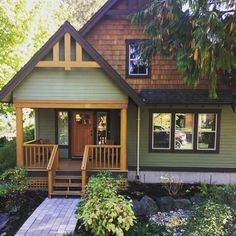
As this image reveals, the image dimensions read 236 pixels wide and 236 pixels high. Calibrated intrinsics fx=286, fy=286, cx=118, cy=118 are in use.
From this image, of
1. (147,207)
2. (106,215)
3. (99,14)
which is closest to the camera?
(106,215)

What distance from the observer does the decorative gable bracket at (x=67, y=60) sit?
9.15m

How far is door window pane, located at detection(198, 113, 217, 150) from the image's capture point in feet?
37.2

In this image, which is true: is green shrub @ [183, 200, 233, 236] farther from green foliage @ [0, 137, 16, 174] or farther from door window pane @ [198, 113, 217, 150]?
green foliage @ [0, 137, 16, 174]

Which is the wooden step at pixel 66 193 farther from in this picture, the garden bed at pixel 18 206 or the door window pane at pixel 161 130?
the door window pane at pixel 161 130

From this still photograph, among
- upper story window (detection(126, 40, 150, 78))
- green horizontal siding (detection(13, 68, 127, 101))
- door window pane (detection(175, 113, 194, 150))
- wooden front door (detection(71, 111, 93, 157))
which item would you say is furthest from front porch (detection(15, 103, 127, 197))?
door window pane (detection(175, 113, 194, 150))

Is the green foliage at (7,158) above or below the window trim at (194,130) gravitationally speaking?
below

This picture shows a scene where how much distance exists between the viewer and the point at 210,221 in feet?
16.0

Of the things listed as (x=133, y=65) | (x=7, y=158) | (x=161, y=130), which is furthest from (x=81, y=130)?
(x=7, y=158)

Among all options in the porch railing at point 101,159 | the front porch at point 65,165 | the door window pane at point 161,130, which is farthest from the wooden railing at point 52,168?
the door window pane at point 161,130

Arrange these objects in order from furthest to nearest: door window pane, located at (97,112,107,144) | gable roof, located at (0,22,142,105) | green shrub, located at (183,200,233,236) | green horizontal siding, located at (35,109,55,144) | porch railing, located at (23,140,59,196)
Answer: door window pane, located at (97,112,107,144) < green horizontal siding, located at (35,109,55,144) < porch railing, located at (23,140,59,196) < gable roof, located at (0,22,142,105) < green shrub, located at (183,200,233,236)

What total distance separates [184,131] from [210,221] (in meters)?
6.73

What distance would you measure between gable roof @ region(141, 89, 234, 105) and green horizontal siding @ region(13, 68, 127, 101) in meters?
1.56

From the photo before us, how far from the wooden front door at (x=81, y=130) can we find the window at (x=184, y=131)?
2.66 m

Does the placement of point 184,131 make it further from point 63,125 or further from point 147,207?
point 63,125
